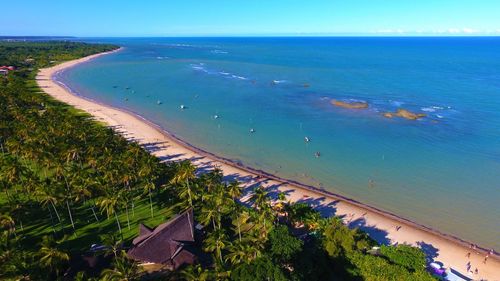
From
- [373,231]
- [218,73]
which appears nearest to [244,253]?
[373,231]

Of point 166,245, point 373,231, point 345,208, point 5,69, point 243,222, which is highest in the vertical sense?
point 5,69

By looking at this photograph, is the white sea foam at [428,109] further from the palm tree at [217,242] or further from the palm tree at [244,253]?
the palm tree at [217,242]

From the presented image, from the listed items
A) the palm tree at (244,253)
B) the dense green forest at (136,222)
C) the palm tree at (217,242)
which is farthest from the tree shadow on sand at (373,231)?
the palm tree at (217,242)

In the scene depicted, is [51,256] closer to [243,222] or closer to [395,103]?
[243,222]

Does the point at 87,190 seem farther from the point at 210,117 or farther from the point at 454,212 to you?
the point at 210,117

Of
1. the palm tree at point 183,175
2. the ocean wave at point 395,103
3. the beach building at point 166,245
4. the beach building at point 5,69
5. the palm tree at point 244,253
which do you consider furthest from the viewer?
the beach building at point 5,69

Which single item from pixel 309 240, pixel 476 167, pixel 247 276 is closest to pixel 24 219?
pixel 247 276
